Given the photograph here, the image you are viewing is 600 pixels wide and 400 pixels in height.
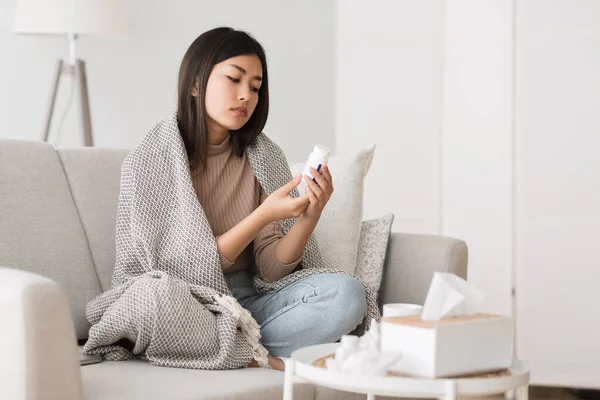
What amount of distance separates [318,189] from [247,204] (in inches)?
13.5

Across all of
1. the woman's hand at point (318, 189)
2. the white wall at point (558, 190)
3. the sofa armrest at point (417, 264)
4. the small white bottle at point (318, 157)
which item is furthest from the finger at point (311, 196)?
the white wall at point (558, 190)

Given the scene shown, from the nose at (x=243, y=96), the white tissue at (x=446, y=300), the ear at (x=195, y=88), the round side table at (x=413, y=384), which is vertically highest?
the ear at (x=195, y=88)

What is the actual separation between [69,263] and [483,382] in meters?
1.08

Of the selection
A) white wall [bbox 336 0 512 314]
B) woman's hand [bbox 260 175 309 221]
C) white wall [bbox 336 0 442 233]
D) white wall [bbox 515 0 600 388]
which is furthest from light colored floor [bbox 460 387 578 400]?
woman's hand [bbox 260 175 309 221]

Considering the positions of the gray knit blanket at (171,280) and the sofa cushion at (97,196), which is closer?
the gray knit blanket at (171,280)

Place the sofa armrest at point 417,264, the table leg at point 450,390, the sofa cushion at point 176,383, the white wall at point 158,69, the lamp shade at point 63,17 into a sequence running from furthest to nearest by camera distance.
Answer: the white wall at point 158,69, the lamp shade at point 63,17, the sofa armrest at point 417,264, the sofa cushion at point 176,383, the table leg at point 450,390

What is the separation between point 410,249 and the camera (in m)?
2.33

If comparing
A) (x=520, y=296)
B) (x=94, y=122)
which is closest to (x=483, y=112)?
(x=520, y=296)

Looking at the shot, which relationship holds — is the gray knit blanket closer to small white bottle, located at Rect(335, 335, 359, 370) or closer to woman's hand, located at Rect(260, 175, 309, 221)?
woman's hand, located at Rect(260, 175, 309, 221)

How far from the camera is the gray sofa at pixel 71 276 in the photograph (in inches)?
56.2

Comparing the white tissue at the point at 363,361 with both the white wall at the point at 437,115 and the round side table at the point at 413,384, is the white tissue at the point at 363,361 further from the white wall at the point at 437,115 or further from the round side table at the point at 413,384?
the white wall at the point at 437,115

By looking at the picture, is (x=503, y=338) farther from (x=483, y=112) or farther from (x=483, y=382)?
(x=483, y=112)

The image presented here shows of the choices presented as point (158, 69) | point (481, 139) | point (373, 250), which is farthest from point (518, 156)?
point (158, 69)

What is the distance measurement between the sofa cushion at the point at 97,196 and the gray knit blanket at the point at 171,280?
0.14 metres
